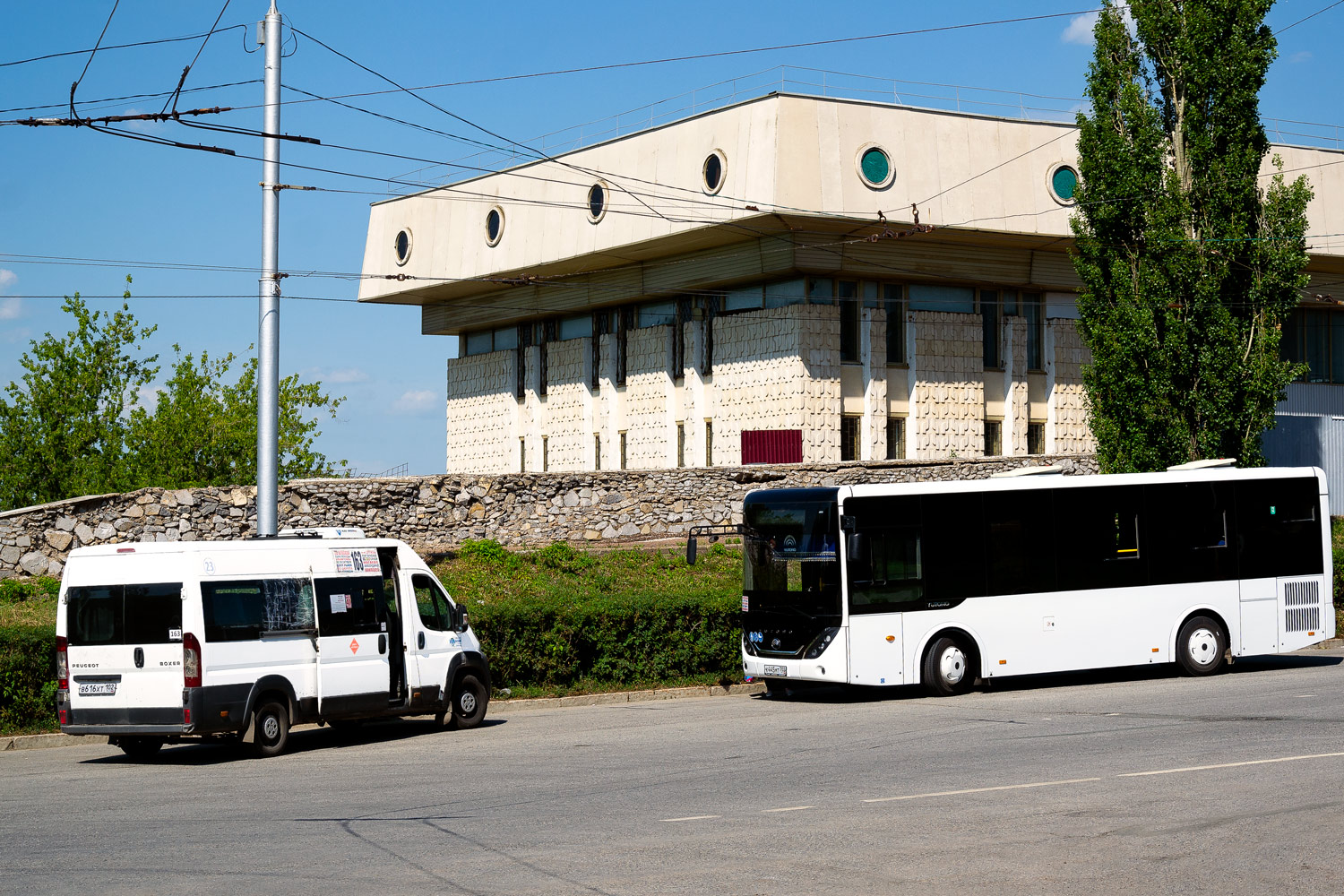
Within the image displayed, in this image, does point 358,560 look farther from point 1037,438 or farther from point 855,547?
point 1037,438

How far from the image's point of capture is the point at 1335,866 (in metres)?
8.34

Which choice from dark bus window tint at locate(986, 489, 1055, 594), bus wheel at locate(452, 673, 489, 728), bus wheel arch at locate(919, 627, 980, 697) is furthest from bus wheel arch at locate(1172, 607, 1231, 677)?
bus wheel at locate(452, 673, 489, 728)

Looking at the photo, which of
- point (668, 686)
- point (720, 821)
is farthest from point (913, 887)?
point (668, 686)

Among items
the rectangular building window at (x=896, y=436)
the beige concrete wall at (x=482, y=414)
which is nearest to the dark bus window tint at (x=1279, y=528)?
the rectangular building window at (x=896, y=436)

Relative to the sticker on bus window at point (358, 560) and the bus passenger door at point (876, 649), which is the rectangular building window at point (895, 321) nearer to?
the bus passenger door at point (876, 649)

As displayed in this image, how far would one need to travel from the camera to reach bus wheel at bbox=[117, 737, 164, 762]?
49.7 feet

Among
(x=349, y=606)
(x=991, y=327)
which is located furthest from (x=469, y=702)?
(x=991, y=327)

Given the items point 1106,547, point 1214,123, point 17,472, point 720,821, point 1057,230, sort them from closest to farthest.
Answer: point 720,821 → point 1106,547 → point 1214,123 → point 1057,230 → point 17,472

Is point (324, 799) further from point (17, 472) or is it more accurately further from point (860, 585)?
point (17, 472)

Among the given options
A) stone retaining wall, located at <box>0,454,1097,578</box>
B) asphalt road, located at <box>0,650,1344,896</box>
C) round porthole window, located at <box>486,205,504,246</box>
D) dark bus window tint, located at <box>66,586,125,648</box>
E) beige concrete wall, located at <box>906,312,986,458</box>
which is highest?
round porthole window, located at <box>486,205,504,246</box>

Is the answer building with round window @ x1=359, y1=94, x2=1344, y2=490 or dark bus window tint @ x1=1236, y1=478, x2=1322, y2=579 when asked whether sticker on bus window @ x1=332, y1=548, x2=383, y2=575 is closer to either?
dark bus window tint @ x1=1236, y1=478, x2=1322, y2=579

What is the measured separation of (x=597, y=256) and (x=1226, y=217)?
64.4 ft

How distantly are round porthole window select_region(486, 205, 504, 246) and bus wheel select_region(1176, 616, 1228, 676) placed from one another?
32.6 meters

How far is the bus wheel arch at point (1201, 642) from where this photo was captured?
21016 mm
